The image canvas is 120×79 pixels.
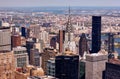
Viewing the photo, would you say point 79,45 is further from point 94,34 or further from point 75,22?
point 75,22

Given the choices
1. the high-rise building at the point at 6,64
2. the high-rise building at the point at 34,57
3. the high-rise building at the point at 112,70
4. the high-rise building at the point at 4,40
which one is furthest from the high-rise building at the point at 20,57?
the high-rise building at the point at 6,64

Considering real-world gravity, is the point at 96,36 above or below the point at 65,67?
above

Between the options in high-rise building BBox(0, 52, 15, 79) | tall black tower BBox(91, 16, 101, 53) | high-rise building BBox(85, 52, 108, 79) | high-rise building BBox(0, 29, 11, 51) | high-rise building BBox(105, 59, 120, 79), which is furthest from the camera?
tall black tower BBox(91, 16, 101, 53)

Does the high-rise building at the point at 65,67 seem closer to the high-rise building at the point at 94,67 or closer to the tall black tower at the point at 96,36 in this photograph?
the high-rise building at the point at 94,67

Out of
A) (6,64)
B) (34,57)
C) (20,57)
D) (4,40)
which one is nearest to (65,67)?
(6,64)

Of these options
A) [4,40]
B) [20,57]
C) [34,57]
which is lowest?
[34,57]

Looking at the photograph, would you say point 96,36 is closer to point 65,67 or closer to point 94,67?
point 94,67

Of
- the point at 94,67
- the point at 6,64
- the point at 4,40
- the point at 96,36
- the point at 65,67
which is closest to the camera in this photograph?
the point at 6,64

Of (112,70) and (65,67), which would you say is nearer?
(65,67)

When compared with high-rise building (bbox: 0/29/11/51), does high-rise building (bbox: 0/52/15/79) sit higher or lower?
lower

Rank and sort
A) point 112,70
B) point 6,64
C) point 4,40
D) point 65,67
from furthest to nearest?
1. point 112,70
2. point 4,40
3. point 65,67
4. point 6,64

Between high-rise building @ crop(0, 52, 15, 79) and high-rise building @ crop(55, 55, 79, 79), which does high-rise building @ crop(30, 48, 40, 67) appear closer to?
high-rise building @ crop(55, 55, 79, 79)

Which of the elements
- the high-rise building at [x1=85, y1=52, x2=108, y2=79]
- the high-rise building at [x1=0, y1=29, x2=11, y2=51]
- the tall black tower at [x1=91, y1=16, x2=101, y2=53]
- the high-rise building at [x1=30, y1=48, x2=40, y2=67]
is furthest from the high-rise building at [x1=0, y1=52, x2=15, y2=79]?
the tall black tower at [x1=91, y1=16, x2=101, y2=53]
